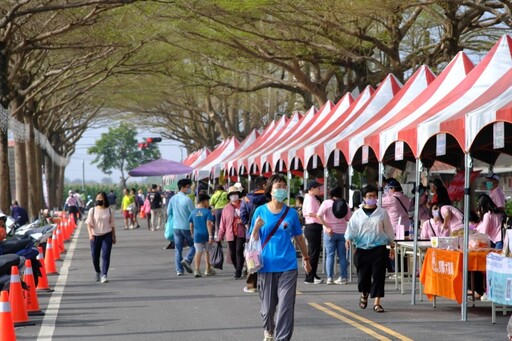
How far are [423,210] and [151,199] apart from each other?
25.2 m

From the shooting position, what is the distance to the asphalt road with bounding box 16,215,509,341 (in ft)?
41.3

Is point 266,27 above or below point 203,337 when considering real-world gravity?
above

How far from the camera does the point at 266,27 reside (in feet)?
113

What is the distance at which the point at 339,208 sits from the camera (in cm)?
1870

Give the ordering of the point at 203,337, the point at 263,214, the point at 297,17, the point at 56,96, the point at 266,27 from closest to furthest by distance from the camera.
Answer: the point at 263,214 < the point at 203,337 < the point at 297,17 < the point at 266,27 < the point at 56,96

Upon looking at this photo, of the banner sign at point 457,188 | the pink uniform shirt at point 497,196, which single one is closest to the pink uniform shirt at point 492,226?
the pink uniform shirt at point 497,196

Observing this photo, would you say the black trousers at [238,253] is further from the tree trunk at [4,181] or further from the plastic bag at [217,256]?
the tree trunk at [4,181]

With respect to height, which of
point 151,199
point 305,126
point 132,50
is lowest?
point 151,199

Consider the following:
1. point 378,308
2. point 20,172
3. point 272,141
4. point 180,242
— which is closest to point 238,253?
point 180,242

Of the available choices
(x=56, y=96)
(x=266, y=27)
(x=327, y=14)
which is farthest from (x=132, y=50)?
(x=56, y=96)

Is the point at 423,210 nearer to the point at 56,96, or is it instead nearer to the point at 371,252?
the point at 371,252

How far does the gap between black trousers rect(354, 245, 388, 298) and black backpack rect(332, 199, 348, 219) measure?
3714 millimetres

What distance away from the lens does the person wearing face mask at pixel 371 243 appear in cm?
1466

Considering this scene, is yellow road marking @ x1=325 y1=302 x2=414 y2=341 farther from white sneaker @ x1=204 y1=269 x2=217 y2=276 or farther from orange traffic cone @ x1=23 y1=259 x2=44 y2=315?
white sneaker @ x1=204 y1=269 x2=217 y2=276
